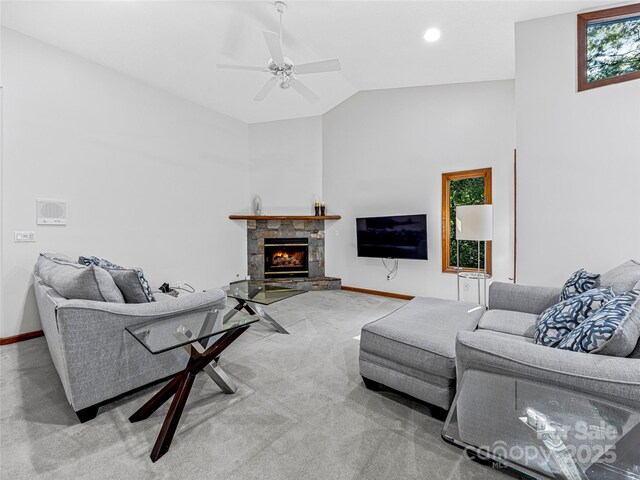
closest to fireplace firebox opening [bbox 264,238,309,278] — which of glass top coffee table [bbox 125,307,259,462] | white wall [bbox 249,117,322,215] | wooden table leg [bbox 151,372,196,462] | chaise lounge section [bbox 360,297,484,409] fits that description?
white wall [bbox 249,117,322,215]

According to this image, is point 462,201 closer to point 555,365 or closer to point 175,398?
point 555,365

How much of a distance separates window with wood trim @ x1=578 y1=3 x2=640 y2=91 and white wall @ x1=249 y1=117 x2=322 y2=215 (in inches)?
153

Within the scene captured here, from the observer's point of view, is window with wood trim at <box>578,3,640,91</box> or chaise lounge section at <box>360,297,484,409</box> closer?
chaise lounge section at <box>360,297,484,409</box>

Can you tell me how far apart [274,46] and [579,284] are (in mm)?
3114

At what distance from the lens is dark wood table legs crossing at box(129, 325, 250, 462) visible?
1564mm

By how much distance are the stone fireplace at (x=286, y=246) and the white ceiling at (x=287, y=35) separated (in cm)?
240

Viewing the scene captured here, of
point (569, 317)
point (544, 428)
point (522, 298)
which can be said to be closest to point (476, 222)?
point (522, 298)

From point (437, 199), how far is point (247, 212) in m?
3.40

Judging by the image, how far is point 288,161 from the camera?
579 centimetres

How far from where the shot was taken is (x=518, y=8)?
109 inches

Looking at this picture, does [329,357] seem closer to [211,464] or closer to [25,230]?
[211,464]

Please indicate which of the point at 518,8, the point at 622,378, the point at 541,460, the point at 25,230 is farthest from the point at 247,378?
the point at 518,8

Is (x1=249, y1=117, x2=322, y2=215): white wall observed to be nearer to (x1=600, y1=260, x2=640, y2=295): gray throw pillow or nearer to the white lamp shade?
the white lamp shade

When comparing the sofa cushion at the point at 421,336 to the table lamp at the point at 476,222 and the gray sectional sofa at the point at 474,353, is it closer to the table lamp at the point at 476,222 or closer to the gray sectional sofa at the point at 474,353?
the gray sectional sofa at the point at 474,353
